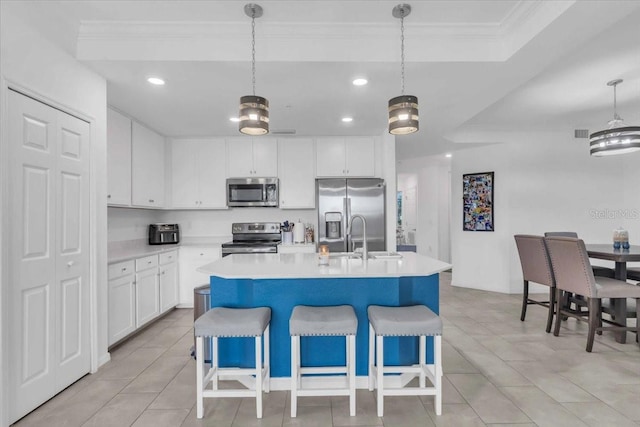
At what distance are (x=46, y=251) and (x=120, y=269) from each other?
0.99 m

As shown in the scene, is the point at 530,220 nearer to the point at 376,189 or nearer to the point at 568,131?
the point at 568,131

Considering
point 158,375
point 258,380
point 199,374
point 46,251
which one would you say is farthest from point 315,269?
point 46,251

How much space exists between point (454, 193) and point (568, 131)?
190cm

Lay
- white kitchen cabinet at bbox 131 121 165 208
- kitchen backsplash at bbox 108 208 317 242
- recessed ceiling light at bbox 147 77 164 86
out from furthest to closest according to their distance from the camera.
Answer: kitchen backsplash at bbox 108 208 317 242 → white kitchen cabinet at bbox 131 121 165 208 → recessed ceiling light at bbox 147 77 164 86

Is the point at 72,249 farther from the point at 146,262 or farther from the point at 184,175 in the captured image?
the point at 184,175

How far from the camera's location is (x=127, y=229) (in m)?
4.25

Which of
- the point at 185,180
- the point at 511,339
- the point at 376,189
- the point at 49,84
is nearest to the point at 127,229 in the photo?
the point at 185,180

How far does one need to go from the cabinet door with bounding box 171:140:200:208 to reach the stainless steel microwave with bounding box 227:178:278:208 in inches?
20.5

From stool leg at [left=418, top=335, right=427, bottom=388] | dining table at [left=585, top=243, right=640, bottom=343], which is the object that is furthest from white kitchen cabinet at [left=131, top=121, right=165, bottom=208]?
dining table at [left=585, top=243, right=640, bottom=343]

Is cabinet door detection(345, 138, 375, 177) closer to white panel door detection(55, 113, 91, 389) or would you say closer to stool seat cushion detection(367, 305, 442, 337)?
stool seat cushion detection(367, 305, 442, 337)

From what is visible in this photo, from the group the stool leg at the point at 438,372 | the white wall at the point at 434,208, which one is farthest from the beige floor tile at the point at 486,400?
the white wall at the point at 434,208

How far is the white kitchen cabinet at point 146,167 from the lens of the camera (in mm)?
3926

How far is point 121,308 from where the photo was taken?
3.21 meters

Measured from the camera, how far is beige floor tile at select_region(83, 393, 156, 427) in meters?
2.02
